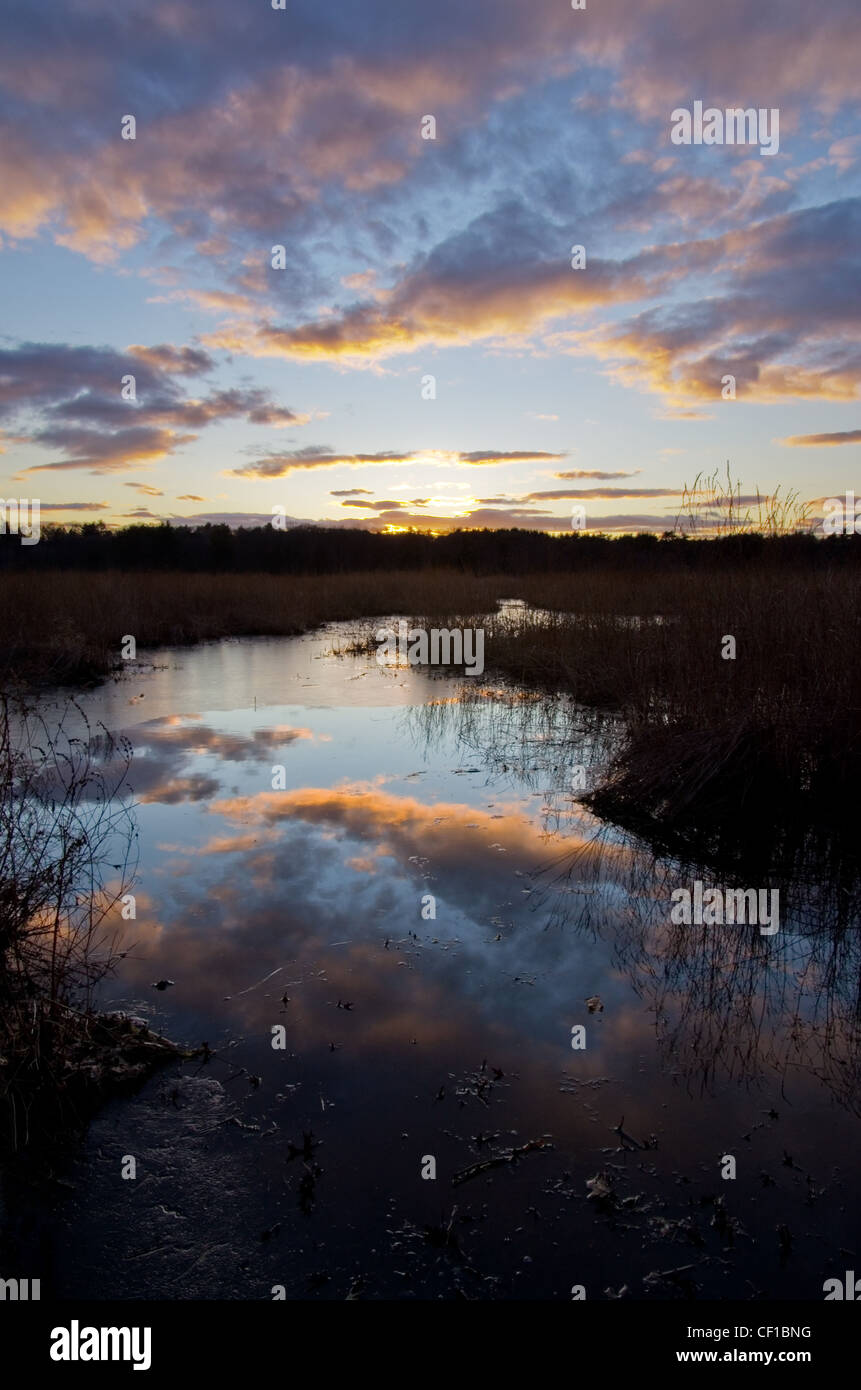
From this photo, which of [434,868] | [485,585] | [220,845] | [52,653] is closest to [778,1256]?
[434,868]

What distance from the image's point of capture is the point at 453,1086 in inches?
107

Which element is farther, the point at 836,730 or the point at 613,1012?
the point at 836,730

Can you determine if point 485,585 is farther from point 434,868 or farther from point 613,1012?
point 613,1012

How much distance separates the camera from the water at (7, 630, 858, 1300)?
2039mm

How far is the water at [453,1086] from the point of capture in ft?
6.69

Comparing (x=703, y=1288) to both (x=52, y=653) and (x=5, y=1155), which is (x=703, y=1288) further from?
(x=52, y=653)

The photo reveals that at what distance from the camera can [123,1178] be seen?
230cm

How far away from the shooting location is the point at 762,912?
4270 millimetres

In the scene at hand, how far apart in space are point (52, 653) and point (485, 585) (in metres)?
13.3

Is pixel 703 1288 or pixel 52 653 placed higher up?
pixel 52 653
